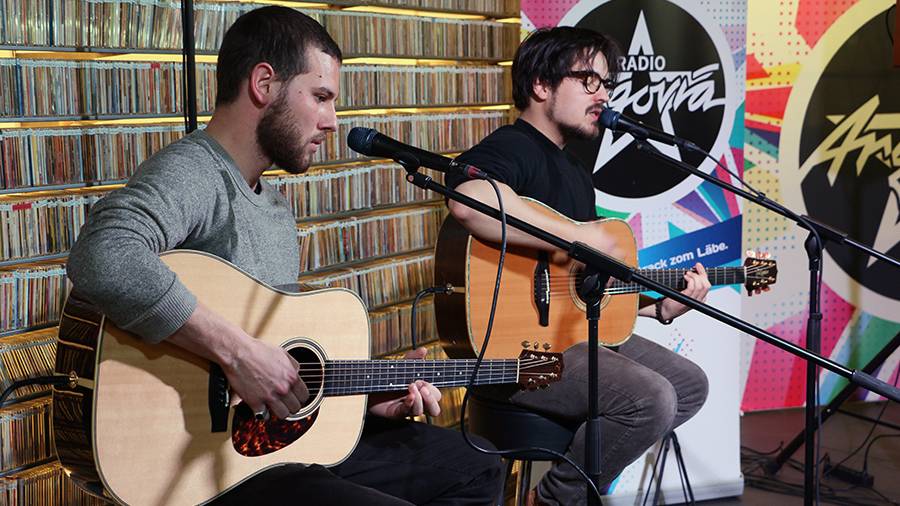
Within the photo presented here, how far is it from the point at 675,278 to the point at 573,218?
368mm

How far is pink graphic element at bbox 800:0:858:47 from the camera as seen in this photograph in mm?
5281

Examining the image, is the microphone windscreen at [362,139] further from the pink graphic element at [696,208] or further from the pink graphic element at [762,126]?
the pink graphic element at [762,126]

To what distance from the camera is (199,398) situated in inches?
78.9

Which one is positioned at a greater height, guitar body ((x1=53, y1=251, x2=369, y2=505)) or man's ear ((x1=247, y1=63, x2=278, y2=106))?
man's ear ((x1=247, y1=63, x2=278, y2=106))

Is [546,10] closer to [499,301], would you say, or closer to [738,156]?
[738,156]

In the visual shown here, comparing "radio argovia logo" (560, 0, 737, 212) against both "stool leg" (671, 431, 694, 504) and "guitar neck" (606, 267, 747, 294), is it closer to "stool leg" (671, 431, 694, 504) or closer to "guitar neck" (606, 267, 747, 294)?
"guitar neck" (606, 267, 747, 294)

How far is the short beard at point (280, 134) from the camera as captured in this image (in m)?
2.27

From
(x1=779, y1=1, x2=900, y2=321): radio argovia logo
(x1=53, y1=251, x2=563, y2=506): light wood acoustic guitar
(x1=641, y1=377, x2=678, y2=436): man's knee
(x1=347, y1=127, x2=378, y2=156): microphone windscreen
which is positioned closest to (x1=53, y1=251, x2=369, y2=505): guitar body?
(x1=53, y1=251, x2=563, y2=506): light wood acoustic guitar

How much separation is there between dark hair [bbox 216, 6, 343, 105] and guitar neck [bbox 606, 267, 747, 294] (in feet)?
4.26

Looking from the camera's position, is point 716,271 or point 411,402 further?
point 716,271

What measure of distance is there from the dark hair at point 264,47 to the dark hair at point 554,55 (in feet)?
3.79

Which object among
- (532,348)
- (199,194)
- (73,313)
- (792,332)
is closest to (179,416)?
(73,313)

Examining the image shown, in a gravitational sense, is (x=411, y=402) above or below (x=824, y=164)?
below

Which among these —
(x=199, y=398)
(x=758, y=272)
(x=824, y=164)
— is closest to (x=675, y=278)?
(x=758, y=272)
